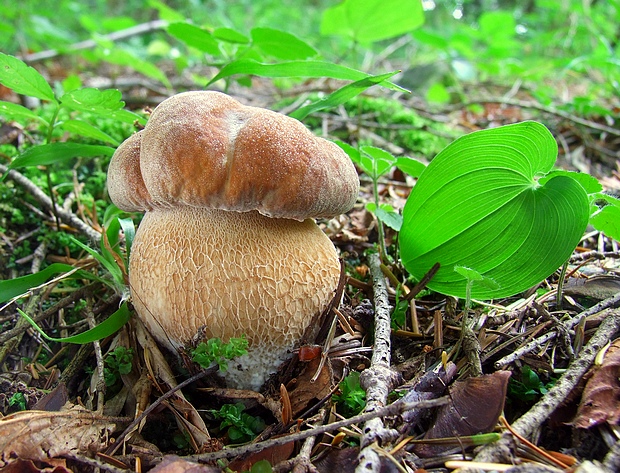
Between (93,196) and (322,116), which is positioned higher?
(322,116)

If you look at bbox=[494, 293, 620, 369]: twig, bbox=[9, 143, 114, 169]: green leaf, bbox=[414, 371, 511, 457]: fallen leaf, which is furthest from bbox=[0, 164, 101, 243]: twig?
bbox=[494, 293, 620, 369]: twig

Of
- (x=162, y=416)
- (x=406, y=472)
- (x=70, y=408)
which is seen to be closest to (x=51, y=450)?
(x=70, y=408)

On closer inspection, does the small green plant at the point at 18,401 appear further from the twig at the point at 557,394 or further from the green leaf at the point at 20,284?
the twig at the point at 557,394

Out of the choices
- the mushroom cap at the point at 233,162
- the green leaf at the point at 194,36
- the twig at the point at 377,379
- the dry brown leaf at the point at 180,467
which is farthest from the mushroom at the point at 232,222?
the green leaf at the point at 194,36

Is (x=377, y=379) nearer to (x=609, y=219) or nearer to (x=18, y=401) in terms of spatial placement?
(x=609, y=219)

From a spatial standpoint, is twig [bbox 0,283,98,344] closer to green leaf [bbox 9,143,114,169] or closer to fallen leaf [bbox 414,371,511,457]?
green leaf [bbox 9,143,114,169]

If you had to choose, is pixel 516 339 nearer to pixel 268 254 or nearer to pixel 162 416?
pixel 268 254

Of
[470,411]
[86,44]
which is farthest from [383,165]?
[86,44]
